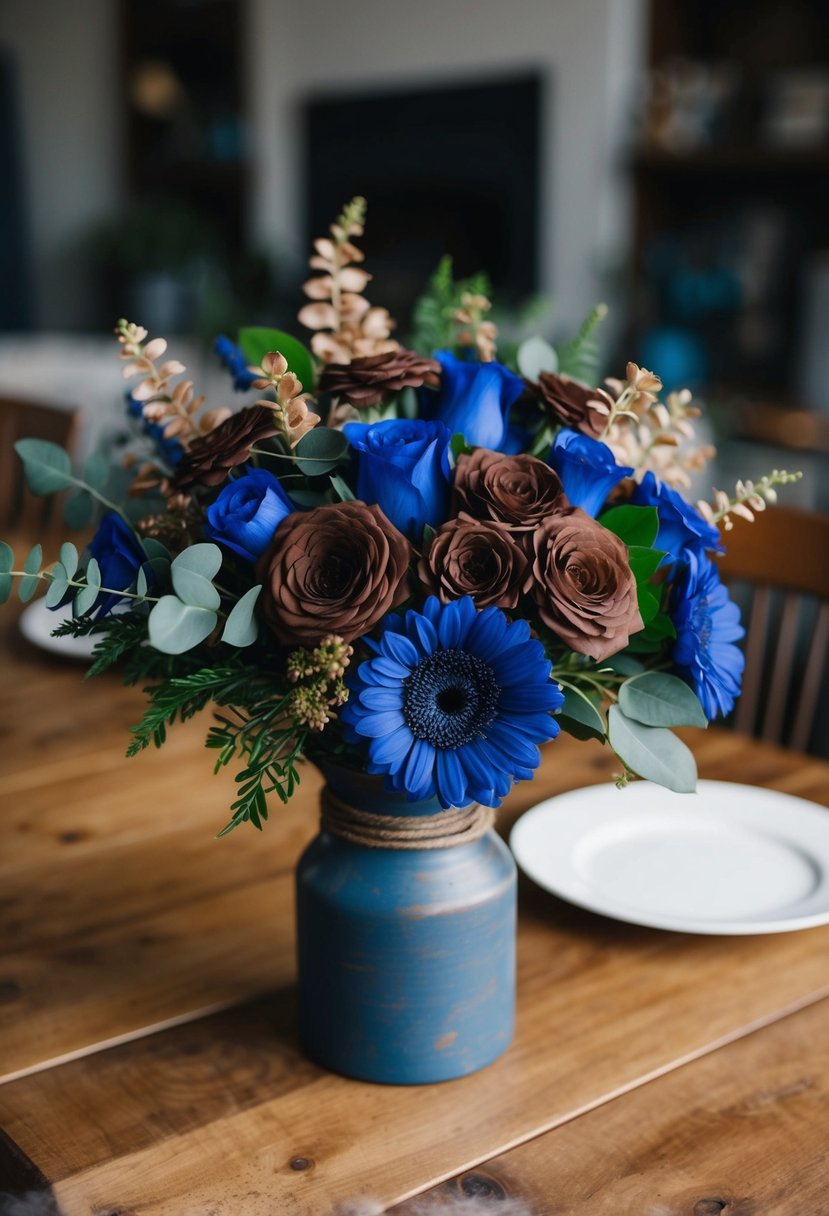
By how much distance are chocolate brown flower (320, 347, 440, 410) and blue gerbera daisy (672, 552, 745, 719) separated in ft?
0.54

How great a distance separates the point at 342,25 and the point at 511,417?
16.0ft

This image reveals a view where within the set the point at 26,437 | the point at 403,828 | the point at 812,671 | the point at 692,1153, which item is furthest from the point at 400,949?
the point at 26,437

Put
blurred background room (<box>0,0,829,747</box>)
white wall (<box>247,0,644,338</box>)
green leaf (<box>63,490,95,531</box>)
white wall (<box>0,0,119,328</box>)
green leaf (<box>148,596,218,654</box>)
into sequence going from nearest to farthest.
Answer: green leaf (<box>148,596,218,654</box>) → green leaf (<box>63,490,95,531</box>) → blurred background room (<box>0,0,829,747</box>) → white wall (<box>247,0,644,338</box>) → white wall (<box>0,0,119,328</box>)

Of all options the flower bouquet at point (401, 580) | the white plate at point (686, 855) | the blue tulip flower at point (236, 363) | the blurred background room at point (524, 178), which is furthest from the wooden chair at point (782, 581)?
the blurred background room at point (524, 178)

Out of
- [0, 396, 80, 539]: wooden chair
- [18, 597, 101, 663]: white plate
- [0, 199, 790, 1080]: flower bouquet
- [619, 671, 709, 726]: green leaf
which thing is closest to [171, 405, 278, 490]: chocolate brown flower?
[0, 199, 790, 1080]: flower bouquet

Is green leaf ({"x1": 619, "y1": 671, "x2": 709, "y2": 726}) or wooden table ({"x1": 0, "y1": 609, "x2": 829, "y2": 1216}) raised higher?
green leaf ({"x1": 619, "y1": 671, "x2": 709, "y2": 726})

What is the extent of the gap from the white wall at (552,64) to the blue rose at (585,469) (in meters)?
3.85

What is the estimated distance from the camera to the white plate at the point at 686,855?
0.84 metres

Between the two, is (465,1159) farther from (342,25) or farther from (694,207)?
(342,25)

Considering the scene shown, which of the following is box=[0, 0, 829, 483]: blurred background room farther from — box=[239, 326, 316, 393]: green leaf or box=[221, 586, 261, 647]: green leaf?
box=[221, 586, 261, 647]: green leaf

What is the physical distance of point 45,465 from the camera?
2.41ft

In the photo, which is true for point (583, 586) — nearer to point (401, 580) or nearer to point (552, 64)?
point (401, 580)

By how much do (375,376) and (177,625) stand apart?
166 millimetres

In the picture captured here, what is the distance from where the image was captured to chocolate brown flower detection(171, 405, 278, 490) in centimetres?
63
